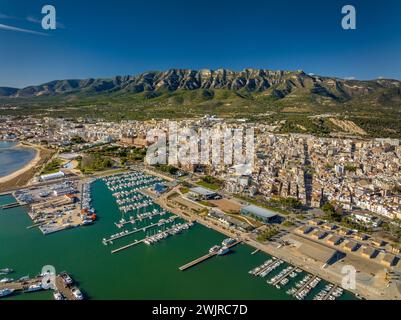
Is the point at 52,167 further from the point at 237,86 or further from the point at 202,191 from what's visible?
the point at 237,86

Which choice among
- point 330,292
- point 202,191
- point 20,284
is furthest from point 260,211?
point 20,284

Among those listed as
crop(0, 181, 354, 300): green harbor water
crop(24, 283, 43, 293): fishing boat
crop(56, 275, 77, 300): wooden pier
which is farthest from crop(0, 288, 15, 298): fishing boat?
crop(56, 275, 77, 300): wooden pier

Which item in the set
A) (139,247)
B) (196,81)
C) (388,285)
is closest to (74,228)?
(139,247)

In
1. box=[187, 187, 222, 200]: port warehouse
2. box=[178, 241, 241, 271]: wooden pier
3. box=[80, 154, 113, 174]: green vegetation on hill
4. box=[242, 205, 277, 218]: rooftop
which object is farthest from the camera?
box=[80, 154, 113, 174]: green vegetation on hill

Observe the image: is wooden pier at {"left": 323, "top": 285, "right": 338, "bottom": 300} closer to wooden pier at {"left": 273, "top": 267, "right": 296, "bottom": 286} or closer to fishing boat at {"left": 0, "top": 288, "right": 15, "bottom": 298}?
wooden pier at {"left": 273, "top": 267, "right": 296, "bottom": 286}

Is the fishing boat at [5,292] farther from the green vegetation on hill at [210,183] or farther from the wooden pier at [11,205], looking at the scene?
the green vegetation on hill at [210,183]

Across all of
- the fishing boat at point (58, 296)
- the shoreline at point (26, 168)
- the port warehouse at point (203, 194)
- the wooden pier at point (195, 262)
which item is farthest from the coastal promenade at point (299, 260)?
the shoreline at point (26, 168)
